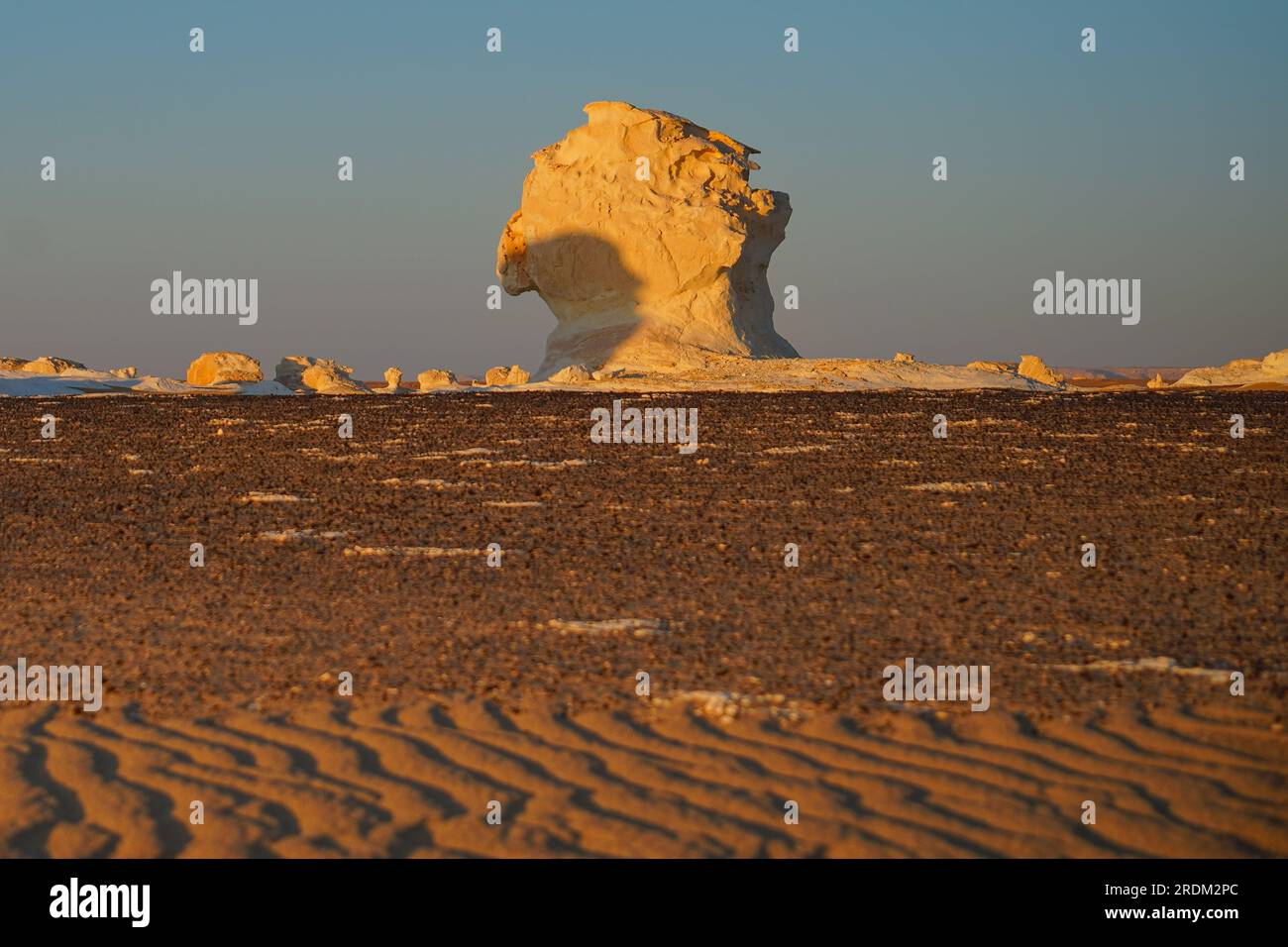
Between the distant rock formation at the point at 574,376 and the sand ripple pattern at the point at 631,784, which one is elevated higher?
the distant rock formation at the point at 574,376

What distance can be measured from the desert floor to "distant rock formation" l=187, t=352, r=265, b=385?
26.3 metres

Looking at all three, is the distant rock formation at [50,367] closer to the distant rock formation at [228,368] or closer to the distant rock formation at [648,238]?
the distant rock formation at [228,368]

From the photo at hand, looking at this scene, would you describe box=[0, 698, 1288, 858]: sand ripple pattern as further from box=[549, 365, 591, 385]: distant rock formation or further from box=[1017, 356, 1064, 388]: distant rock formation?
box=[1017, 356, 1064, 388]: distant rock formation

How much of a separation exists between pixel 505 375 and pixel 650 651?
115ft

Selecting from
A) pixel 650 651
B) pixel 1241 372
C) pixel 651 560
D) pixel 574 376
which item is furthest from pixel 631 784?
pixel 1241 372

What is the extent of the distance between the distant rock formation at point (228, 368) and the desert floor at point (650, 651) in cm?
2629

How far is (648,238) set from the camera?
128ft

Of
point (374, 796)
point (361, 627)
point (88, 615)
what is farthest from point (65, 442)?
point (374, 796)

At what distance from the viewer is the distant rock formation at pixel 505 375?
4172 cm

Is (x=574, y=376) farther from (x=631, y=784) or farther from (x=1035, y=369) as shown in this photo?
(x=631, y=784)

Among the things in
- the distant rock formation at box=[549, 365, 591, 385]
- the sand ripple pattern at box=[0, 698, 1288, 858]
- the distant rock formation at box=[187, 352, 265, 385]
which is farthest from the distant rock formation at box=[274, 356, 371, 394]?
the sand ripple pattern at box=[0, 698, 1288, 858]

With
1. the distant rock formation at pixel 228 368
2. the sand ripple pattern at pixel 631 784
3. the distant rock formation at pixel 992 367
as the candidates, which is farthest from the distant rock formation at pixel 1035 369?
the sand ripple pattern at pixel 631 784

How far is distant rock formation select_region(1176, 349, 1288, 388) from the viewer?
3444 cm

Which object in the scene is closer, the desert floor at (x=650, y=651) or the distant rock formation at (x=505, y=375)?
the desert floor at (x=650, y=651)
